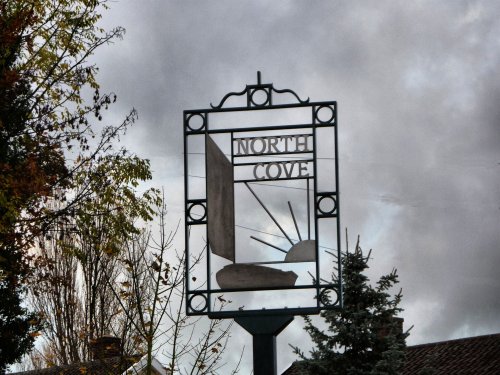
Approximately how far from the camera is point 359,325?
62.8ft

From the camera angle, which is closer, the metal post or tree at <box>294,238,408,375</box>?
the metal post

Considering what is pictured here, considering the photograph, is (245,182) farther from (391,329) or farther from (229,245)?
(391,329)

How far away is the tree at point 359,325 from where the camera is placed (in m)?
19.0

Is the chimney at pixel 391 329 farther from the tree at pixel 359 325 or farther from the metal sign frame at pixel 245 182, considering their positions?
the metal sign frame at pixel 245 182

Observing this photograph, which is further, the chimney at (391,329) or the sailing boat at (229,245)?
the chimney at (391,329)

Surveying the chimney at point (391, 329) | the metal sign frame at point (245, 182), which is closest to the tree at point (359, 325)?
the chimney at point (391, 329)

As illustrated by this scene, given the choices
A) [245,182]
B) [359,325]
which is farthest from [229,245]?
[359,325]

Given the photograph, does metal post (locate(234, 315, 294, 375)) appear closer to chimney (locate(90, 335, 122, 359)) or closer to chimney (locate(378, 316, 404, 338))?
chimney (locate(90, 335, 122, 359))

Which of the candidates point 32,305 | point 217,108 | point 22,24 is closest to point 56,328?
point 32,305

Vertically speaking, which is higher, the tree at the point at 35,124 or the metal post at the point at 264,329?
the tree at the point at 35,124

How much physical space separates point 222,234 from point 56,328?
Result: 76.7 ft

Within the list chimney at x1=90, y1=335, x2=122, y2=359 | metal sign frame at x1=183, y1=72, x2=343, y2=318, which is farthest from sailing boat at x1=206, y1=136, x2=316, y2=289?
chimney at x1=90, y1=335, x2=122, y2=359

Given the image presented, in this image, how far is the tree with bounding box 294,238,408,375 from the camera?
19031mm

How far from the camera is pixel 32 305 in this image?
31922 mm
